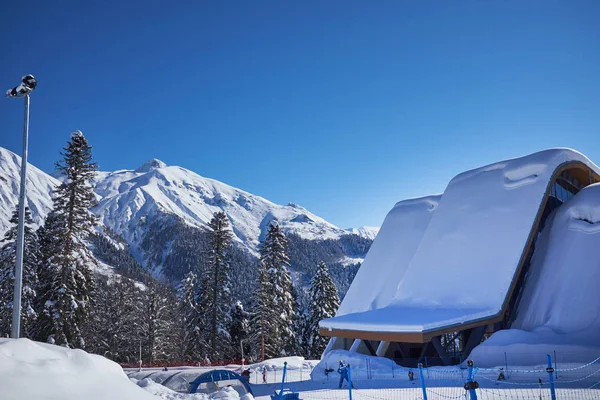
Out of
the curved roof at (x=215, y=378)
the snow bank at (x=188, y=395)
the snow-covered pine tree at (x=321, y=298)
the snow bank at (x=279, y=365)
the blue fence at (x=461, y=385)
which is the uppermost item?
the snow-covered pine tree at (x=321, y=298)

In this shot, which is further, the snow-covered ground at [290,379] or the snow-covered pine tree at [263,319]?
the snow-covered pine tree at [263,319]

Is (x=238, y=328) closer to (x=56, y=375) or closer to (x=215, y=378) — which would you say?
(x=215, y=378)

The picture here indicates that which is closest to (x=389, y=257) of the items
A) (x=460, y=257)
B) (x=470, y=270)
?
(x=460, y=257)

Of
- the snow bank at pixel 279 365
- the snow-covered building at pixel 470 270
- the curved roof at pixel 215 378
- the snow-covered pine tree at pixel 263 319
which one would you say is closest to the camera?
the curved roof at pixel 215 378

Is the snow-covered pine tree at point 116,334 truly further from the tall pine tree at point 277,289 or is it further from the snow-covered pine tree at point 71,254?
the snow-covered pine tree at point 71,254

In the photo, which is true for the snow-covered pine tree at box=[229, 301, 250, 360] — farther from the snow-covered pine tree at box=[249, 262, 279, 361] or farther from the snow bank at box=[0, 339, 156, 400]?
the snow bank at box=[0, 339, 156, 400]

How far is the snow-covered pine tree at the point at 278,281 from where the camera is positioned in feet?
133

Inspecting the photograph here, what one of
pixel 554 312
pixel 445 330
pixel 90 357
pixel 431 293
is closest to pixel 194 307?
pixel 431 293

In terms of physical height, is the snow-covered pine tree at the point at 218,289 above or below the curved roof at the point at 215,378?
above

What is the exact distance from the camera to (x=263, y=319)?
129 ft

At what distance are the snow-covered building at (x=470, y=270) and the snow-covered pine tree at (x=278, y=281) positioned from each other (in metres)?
9.86

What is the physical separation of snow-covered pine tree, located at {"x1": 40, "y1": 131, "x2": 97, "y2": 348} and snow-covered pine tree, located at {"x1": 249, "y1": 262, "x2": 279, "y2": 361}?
15.8 m

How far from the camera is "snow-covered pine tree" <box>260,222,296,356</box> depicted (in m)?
40.6

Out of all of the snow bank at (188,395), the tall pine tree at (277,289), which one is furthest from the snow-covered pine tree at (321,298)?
the snow bank at (188,395)
